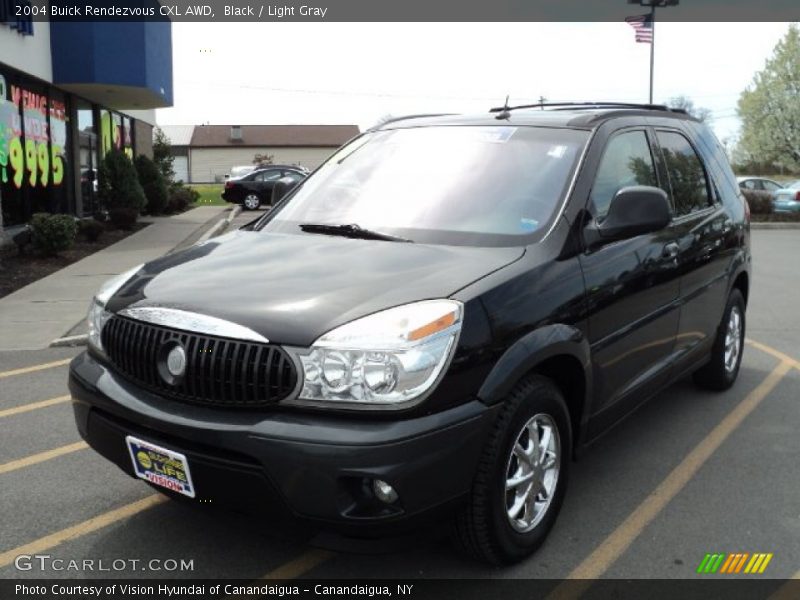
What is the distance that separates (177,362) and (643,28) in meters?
26.7

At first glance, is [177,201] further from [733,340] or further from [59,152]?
[733,340]

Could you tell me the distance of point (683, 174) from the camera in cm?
466

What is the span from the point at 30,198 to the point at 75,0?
409cm

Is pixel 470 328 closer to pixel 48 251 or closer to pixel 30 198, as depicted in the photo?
pixel 48 251

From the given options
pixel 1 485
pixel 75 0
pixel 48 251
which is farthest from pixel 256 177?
pixel 1 485

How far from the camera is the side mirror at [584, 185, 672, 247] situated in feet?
11.3

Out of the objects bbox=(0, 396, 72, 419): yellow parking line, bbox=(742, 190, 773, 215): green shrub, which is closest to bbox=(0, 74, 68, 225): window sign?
bbox=(0, 396, 72, 419): yellow parking line

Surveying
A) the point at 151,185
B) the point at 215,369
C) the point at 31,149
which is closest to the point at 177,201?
the point at 151,185

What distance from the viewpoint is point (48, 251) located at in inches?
486

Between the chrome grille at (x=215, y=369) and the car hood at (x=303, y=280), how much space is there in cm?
8

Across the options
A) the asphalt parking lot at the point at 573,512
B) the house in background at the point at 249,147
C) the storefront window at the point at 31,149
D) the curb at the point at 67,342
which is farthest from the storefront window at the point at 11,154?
the house in background at the point at 249,147

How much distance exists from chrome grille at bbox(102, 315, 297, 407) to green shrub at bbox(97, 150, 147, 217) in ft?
52.8

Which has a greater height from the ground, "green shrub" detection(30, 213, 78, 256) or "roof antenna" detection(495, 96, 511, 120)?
"roof antenna" detection(495, 96, 511, 120)

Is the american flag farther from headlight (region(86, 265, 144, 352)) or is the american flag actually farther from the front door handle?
headlight (region(86, 265, 144, 352))
